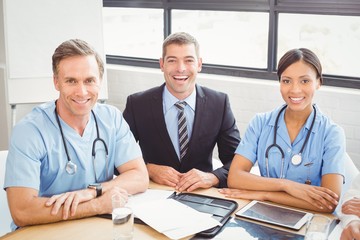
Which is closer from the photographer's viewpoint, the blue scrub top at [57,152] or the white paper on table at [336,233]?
the white paper on table at [336,233]

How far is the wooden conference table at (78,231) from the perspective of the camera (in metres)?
1.92

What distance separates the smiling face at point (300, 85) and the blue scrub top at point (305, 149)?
0.31 ft

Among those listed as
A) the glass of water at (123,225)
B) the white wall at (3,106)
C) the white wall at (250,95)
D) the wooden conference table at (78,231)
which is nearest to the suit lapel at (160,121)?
the wooden conference table at (78,231)

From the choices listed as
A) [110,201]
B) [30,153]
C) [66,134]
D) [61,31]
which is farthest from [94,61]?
[61,31]

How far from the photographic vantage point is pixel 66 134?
2.29 metres

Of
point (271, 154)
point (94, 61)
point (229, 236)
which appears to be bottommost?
point (229, 236)

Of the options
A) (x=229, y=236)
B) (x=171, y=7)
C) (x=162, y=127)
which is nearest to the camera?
(x=229, y=236)

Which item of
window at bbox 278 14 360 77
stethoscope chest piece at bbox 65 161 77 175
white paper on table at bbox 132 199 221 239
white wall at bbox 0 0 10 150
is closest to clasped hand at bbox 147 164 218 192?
white paper on table at bbox 132 199 221 239

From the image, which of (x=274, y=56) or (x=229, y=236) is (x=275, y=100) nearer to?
(x=274, y=56)

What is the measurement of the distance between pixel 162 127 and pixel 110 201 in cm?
90

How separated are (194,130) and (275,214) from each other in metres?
0.94

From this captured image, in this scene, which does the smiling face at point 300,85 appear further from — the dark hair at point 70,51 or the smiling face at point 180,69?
the dark hair at point 70,51

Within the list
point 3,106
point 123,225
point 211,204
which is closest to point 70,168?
point 123,225

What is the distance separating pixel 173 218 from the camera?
2.04m
